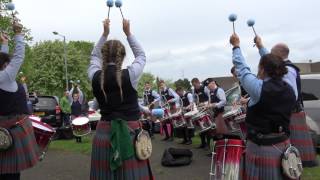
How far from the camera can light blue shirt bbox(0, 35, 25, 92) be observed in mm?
5504

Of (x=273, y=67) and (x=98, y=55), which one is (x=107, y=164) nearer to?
(x=98, y=55)

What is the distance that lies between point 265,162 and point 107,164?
4.67 ft

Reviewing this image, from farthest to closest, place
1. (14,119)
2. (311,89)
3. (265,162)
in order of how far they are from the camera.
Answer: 1. (311,89)
2. (14,119)
3. (265,162)

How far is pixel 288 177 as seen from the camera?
15.2ft

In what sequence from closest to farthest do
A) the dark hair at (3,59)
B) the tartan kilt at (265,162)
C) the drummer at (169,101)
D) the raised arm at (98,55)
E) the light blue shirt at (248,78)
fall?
the light blue shirt at (248,78) → the tartan kilt at (265,162) → the raised arm at (98,55) → the dark hair at (3,59) → the drummer at (169,101)

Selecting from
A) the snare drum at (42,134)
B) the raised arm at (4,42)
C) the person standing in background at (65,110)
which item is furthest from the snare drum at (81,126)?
the raised arm at (4,42)

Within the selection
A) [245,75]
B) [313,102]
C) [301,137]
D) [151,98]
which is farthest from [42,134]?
[151,98]

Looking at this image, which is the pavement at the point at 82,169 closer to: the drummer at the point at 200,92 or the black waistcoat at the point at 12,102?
the drummer at the point at 200,92

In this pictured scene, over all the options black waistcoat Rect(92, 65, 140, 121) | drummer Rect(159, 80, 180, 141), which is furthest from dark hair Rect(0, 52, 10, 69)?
drummer Rect(159, 80, 180, 141)

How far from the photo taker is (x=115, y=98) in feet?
15.7

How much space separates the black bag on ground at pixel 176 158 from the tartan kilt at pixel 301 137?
305 cm

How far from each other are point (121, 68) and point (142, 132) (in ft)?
2.05

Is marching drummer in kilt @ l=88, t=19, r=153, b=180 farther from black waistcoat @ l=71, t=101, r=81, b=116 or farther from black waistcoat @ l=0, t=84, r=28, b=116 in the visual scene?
black waistcoat @ l=71, t=101, r=81, b=116

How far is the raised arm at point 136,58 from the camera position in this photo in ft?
15.8
